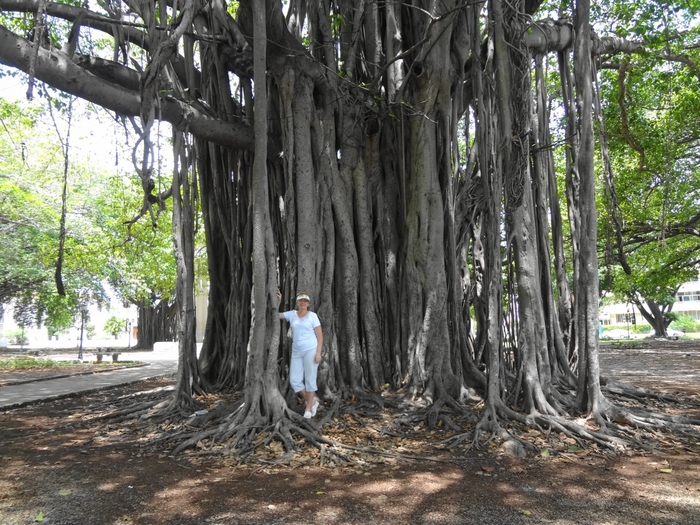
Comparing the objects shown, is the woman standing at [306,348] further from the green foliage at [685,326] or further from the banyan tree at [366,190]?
the green foliage at [685,326]

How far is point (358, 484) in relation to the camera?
3332 millimetres

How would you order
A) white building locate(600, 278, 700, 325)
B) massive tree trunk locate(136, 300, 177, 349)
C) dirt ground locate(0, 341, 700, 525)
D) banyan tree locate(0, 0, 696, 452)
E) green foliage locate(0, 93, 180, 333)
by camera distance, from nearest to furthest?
dirt ground locate(0, 341, 700, 525) → banyan tree locate(0, 0, 696, 452) → green foliage locate(0, 93, 180, 333) → massive tree trunk locate(136, 300, 177, 349) → white building locate(600, 278, 700, 325)

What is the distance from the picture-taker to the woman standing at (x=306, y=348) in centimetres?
477

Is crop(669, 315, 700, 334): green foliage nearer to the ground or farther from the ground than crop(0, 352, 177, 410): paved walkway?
farther from the ground

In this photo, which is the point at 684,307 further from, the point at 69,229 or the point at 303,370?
the point at 303,370

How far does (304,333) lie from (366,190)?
2.10 metres

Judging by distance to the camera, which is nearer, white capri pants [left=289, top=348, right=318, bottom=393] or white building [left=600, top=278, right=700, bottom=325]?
white capri pants [left=289, top=348, right=318, bottom=393]

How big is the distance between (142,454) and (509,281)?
148 inches

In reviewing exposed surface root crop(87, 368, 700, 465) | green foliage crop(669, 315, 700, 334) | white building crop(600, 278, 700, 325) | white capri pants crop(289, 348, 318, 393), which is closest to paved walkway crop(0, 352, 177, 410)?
exposed surface root crop(87, 368, 700, 465)

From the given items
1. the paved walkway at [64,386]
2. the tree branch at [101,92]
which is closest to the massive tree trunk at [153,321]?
the paved walkway at [64,386]

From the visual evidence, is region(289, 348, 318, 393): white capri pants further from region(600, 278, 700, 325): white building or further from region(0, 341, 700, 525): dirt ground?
region(600, 278, 700, 325): white building

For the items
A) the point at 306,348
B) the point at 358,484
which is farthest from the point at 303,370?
the point at 358,484

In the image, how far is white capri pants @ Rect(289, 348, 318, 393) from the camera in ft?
15.6

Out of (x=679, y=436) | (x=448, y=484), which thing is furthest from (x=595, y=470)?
(x=679, y=436)
